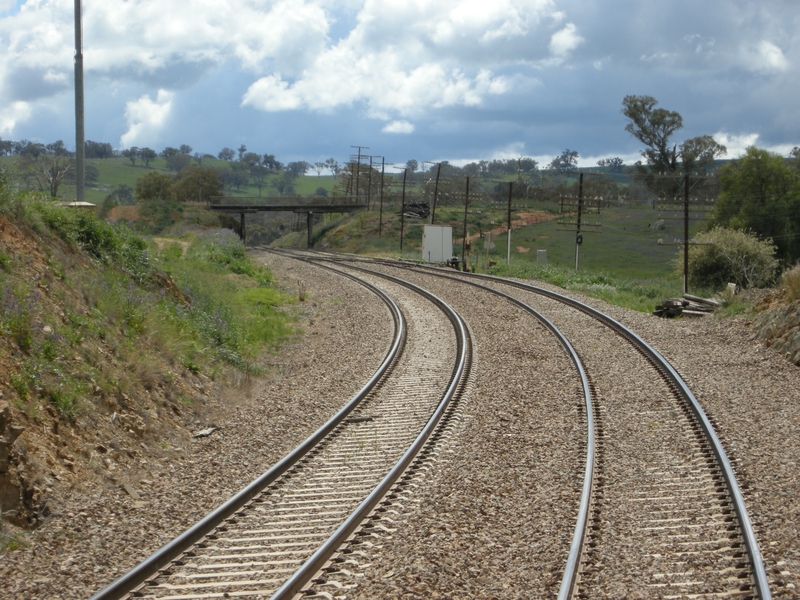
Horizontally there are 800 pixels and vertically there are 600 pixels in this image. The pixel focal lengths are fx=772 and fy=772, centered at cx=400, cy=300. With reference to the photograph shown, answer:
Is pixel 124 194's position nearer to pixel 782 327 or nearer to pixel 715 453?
A: pixel 782 327

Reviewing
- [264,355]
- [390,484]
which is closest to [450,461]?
[390,484]

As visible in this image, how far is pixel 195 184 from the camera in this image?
108 meters

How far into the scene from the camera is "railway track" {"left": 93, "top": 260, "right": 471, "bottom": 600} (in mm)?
6137

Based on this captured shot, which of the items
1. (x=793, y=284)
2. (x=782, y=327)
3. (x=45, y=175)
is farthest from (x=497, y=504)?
(x=45, y=175)

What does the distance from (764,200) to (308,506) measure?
60.2 m

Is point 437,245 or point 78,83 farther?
point 437,245

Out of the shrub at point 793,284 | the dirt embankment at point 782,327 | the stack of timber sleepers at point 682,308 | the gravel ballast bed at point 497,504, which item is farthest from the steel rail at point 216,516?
the stack of timber sleepers at point 682,308

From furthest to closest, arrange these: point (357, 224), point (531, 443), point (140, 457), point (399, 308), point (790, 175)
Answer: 1. point (357, 224)
2. point (790, 175)
3. point (399, 308)
4. point (531, 443)
5. point (140, 457)

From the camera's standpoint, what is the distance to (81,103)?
14.8m

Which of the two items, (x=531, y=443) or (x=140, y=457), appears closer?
(x=140, y=457)

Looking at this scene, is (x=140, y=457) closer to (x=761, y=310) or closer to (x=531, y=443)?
(x=531, y=443)

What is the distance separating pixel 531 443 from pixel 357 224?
7427cm

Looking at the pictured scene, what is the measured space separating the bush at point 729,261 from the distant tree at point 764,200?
50.7ft

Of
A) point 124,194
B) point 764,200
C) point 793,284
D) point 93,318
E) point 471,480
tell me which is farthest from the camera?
point 124,194
